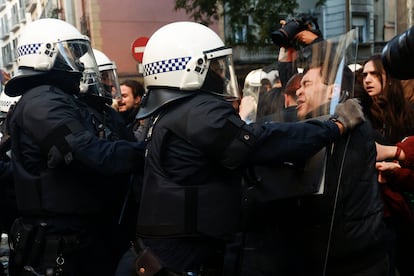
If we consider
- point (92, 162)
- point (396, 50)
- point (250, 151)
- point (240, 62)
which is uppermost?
point (396, 50)

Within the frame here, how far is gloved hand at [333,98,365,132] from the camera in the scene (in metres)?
1.87

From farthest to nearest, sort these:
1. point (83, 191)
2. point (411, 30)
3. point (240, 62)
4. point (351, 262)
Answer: point (240, 62)
point (83, 191)
point (351, 262)
point (411, 30)

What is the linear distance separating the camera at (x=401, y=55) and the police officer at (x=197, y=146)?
21 centimetres

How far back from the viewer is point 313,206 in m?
1.99

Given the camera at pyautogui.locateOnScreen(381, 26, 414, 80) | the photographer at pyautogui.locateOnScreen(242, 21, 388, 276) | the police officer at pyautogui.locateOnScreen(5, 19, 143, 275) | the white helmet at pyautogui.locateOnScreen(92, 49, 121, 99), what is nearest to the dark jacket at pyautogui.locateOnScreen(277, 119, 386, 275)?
the photographer at pyautogui.locateOnScreen(242, 21, 388, 276)

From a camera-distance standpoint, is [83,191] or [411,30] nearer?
[411,30]

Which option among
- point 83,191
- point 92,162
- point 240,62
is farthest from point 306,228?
point 240,62

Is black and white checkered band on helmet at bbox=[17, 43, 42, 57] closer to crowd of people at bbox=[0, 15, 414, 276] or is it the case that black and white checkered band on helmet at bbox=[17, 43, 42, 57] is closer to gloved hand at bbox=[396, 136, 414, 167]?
crowd of people at bbox=[0, 15, 414, 276]

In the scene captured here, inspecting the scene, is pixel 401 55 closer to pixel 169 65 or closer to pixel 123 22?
pixel 169 65

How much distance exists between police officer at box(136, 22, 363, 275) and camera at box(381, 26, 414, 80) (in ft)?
0.70

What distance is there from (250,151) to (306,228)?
1.54ft

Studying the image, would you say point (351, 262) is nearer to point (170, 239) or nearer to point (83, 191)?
point (170, 239)

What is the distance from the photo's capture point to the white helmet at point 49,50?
274 centimetres

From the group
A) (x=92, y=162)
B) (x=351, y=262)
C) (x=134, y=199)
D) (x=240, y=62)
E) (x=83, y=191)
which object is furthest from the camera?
(x=240, y=62)
